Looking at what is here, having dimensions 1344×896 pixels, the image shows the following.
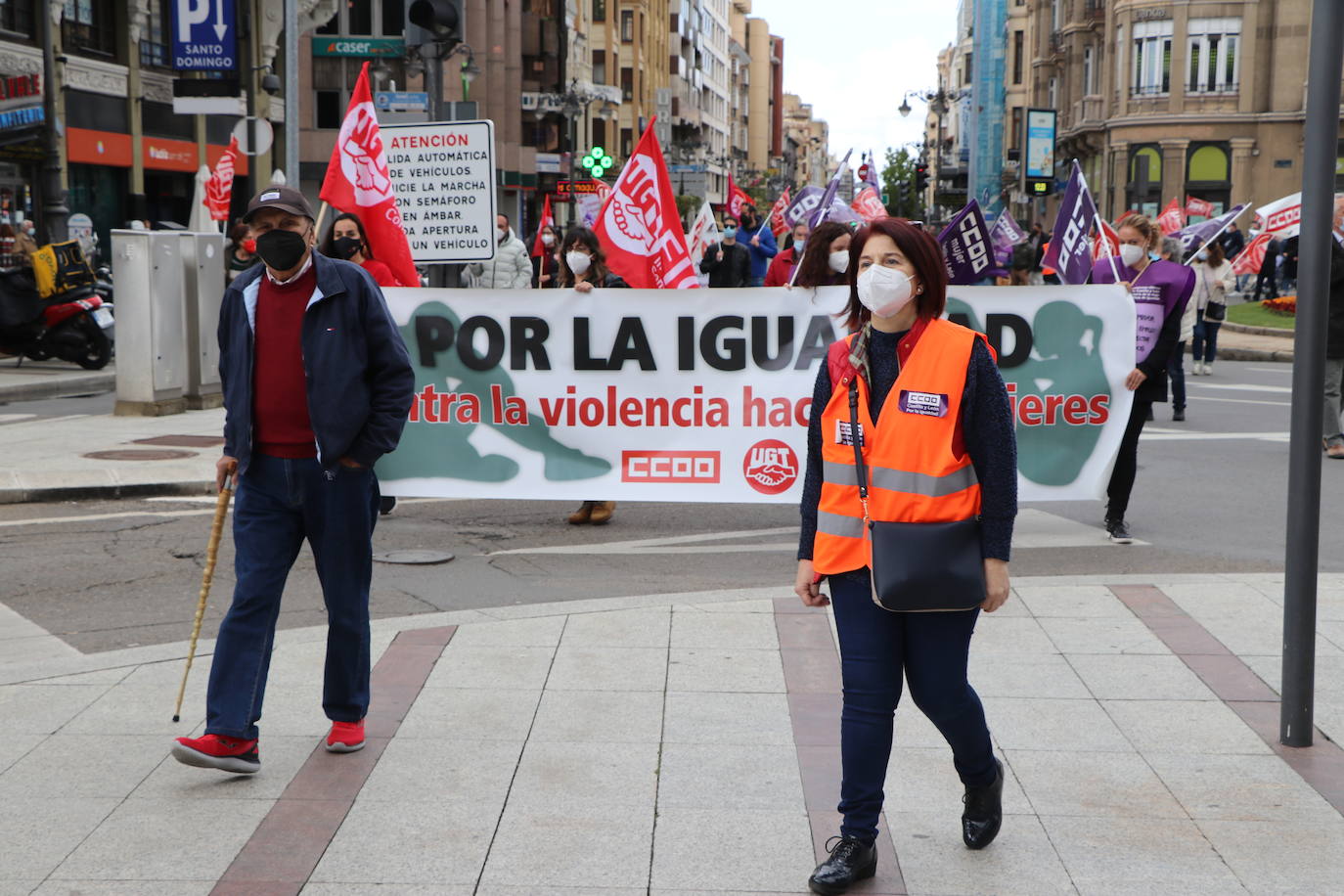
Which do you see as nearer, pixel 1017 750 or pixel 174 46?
pixel 1017 750

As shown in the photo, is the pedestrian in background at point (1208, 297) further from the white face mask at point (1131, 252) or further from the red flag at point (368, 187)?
the red flag at point (368, 187)

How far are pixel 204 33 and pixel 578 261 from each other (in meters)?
14.6

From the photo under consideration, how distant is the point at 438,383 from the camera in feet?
30.0

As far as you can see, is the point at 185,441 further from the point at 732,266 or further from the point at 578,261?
the point at 732,266

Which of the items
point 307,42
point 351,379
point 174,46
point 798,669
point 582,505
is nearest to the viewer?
point 351,379

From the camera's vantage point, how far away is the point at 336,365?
4.81m

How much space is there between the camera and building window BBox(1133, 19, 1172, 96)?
57250 millimetres

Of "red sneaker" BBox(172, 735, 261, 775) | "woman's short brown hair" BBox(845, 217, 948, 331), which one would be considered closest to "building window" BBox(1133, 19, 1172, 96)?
"woman's short brown hair" BBox(845, 217, 948, 331)

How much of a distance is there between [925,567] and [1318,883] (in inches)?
55.4

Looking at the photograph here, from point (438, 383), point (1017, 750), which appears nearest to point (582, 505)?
point (438, 383)

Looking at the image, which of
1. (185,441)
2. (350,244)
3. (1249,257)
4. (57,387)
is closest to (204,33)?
(57,387)

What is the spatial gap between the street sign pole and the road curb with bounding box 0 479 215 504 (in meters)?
7.72

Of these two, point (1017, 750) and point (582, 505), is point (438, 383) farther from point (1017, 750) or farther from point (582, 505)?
point (1017, 750)

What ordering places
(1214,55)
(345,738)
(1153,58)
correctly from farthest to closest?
(1153,58) < (1214,55) < (345,738)
